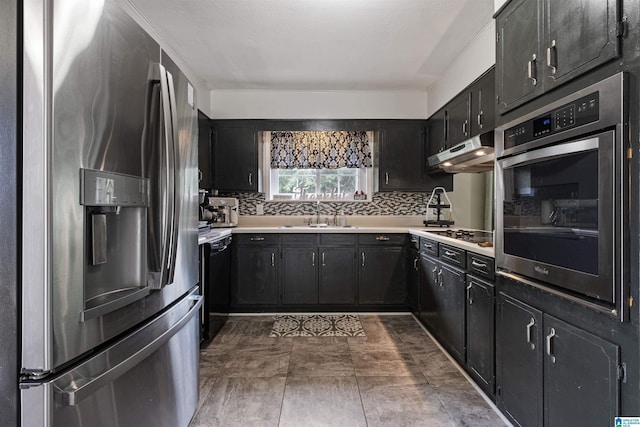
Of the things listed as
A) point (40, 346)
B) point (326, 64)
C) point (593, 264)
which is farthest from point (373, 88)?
point (40, 346)

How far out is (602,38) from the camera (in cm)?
124

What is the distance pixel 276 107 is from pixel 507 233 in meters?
3.24

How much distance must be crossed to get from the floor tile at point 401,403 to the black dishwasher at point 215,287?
4.56 ft

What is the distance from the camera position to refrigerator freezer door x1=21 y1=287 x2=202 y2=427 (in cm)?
92

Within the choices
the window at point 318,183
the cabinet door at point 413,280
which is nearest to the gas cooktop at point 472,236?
the cabinet door at point 413,280

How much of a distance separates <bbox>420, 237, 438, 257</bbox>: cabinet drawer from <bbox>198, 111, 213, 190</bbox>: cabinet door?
7.75ft

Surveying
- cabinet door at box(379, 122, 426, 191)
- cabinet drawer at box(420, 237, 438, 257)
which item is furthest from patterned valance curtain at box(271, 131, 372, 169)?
cabinet drawer at box(420, 237, 438, 257)

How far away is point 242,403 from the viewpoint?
2.20 metres

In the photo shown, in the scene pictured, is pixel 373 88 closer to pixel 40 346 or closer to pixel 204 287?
pixel 204 287

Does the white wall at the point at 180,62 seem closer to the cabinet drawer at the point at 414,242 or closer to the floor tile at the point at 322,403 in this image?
the floor tile at the point at 322,403

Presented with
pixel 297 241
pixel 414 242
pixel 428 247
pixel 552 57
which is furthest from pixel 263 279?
pixel 552 57

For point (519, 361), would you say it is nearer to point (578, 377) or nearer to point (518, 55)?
point (578, 377)

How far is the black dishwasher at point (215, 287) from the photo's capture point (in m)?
3.06

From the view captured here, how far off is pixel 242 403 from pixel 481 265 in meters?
1.69
